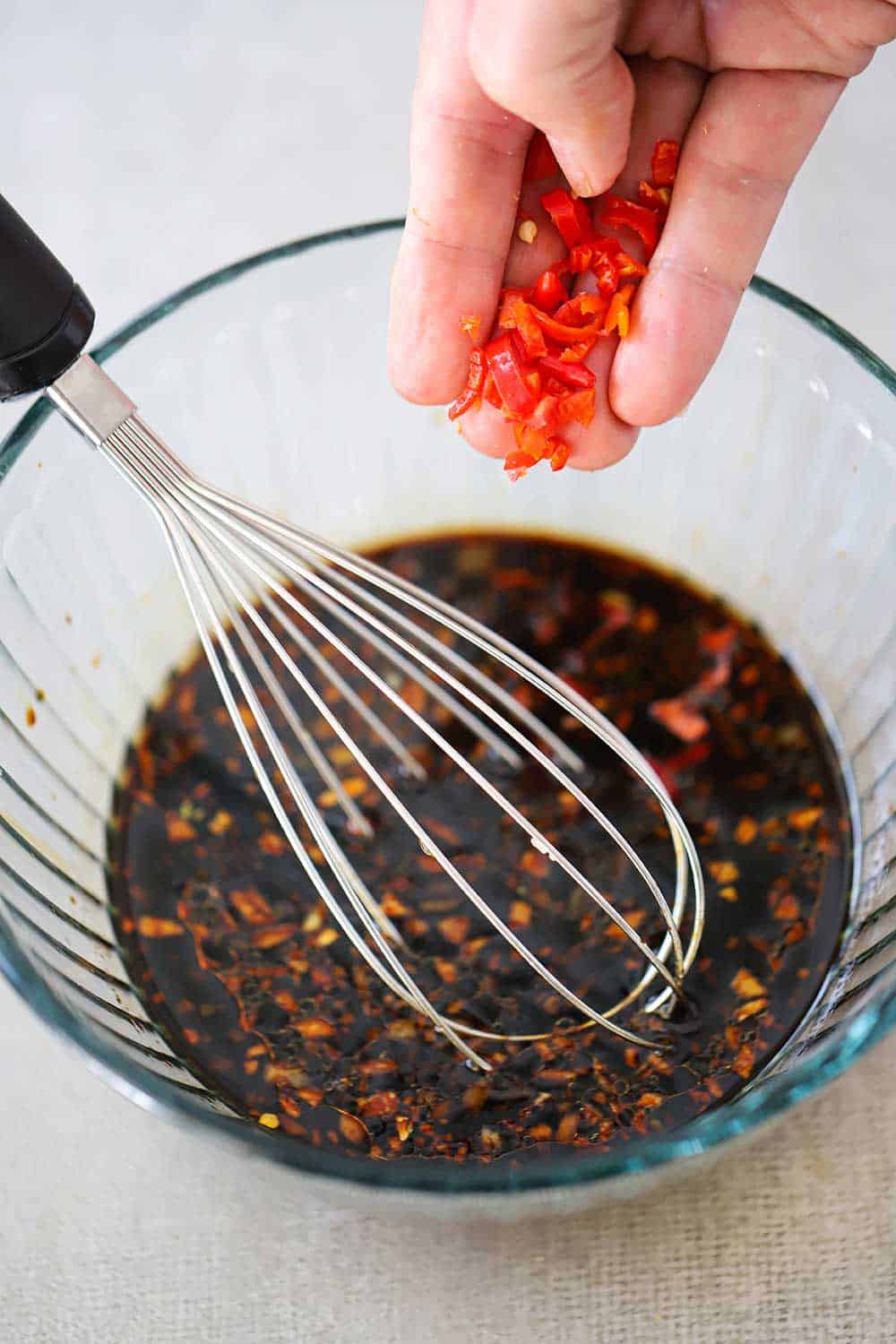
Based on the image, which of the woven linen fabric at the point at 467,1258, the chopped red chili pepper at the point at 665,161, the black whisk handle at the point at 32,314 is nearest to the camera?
the black whisk handle at the point at 32,314

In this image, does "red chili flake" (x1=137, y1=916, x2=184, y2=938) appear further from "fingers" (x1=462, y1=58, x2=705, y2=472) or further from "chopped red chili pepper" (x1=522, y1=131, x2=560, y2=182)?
"chopped red chili pepper" (x1=522, y1=131, x2=560, y2=182)

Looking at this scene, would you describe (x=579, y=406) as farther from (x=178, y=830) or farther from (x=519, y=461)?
(x=178, y=830)

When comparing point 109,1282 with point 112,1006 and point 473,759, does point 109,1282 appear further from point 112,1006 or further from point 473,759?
point 473,759

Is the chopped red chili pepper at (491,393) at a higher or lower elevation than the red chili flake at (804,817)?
higher

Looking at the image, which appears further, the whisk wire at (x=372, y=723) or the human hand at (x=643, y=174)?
the human hand at (x=643, y=174)

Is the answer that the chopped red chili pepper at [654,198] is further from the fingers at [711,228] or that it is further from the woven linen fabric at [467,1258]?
the woven linen fabric at [467,1258]

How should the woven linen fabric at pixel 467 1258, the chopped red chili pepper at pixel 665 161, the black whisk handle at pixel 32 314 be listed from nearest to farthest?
the black whisk handle at pixel 32 314
the woven linen fabric at pixel 467 1258
the chopped red chili pepper at pixel 665 161

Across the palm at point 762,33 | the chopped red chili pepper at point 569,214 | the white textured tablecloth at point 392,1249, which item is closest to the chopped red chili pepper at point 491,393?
the chopped red chili pepper at point 569,214
